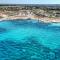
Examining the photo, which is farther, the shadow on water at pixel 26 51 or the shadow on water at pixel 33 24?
the shadow on water at pixel 33 24

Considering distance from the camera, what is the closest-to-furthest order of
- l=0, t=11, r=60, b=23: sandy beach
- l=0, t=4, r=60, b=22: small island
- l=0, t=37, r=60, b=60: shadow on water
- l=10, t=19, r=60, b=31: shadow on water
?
l=0, t=37, r=60, b=60: shadow on water, l=10, t=19, r=60, b=31: shadow on water, l=0, t=11, r=60, b=23: sandy beach, l=0, t=4, r=60, b=22: small island

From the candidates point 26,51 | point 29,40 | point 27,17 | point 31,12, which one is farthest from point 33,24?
point 26,51

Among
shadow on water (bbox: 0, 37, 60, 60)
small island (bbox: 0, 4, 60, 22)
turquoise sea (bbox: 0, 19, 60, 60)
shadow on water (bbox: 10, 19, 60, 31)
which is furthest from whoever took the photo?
small island (bbox: 0, 4, 60, 22)

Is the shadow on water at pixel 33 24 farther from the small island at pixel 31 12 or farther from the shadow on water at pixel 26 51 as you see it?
the shadow on water at pixel 26 51

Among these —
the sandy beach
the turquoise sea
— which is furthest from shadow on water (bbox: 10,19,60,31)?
the sandy beach

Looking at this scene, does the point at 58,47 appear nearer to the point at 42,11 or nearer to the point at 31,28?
the point at 31,28

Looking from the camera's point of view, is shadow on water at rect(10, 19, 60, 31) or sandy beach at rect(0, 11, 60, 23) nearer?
shadow on water at rect(10, 19, 60, 31)

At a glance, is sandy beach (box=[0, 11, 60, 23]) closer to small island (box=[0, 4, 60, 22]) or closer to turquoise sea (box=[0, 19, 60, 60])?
small island (box=[0, 4, 60, 22])

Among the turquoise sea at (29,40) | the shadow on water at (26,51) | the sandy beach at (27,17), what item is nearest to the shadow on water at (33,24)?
the turquoise sea at (29,40)

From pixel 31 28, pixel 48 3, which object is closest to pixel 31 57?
pixel 31 28
